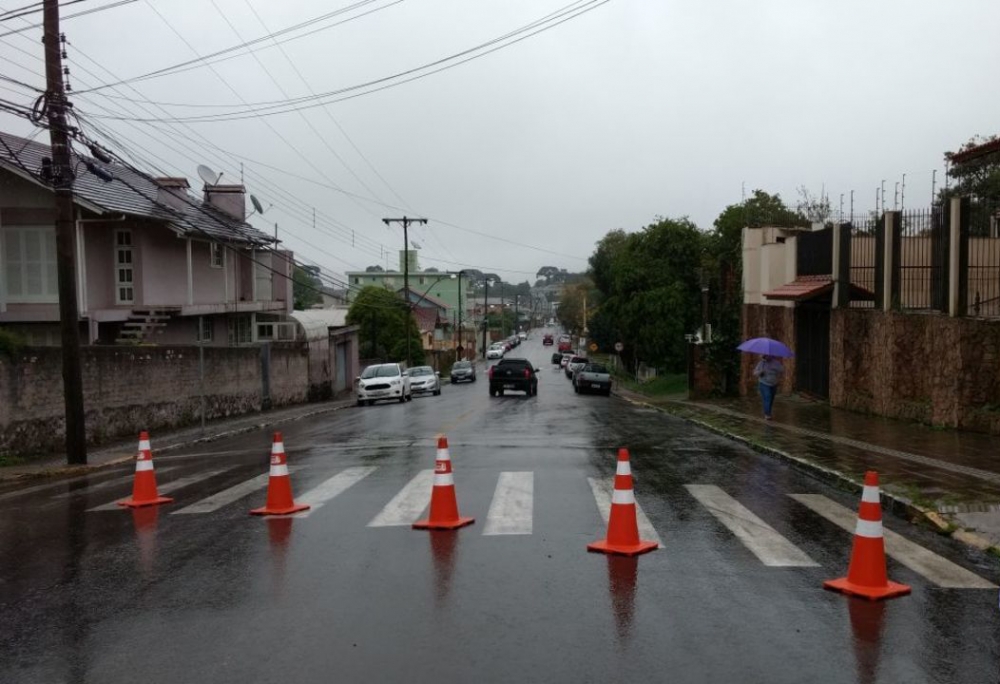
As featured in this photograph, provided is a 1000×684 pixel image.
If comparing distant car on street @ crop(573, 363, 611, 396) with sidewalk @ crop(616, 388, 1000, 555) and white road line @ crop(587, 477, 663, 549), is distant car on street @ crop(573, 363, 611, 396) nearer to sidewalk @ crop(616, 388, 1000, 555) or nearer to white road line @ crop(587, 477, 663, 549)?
sidewalk @ crop(616, 388, 1000, 555)

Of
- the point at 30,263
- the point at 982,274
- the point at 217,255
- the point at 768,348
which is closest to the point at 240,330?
the point at 217,255

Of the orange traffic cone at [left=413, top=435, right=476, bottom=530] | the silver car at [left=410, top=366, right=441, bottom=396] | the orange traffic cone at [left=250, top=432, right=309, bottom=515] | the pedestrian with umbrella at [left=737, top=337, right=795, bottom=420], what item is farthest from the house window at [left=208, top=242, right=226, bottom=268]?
the orange traffic cone at [left=413, top=435, right=476, bottom=530]

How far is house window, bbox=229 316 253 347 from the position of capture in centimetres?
3497

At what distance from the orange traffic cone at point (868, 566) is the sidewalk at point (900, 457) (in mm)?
1965

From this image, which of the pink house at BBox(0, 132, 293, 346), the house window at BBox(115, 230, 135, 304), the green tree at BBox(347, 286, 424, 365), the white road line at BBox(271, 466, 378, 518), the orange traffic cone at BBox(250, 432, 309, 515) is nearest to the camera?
the orange traffic cone at BBox(250, 432, 309, 515)

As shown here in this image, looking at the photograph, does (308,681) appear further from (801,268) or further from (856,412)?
(801,268)

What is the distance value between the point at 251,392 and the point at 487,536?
23.6 meters

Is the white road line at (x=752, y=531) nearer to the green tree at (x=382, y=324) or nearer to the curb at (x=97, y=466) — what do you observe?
the curb at (x=97, y=466)

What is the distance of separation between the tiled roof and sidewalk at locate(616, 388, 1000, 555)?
1602 centimetres

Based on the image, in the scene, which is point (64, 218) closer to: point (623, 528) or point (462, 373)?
point (623, 528)

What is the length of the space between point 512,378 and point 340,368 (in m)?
13.0

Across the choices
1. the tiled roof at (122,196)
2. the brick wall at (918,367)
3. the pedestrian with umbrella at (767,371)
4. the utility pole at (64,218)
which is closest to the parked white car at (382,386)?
the tiled roof at (122,196)

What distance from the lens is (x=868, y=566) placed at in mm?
6504

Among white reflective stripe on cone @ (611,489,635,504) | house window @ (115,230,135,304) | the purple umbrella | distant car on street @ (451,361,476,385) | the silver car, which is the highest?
house window @ (115,230,135,304)
